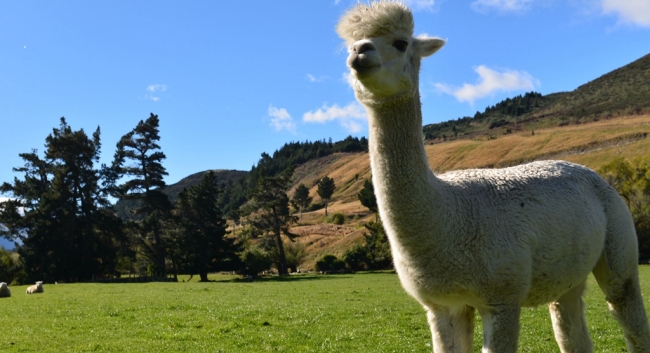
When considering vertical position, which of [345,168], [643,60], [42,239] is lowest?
[42,239]

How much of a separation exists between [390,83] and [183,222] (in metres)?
53.8

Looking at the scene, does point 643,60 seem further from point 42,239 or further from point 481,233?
point 481,233

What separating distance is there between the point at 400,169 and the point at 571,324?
10.3 feet

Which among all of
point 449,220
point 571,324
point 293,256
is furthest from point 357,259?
point 449,220

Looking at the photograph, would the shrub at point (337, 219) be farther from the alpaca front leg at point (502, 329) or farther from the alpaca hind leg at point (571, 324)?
the alpaca front leg at point (502, 329)

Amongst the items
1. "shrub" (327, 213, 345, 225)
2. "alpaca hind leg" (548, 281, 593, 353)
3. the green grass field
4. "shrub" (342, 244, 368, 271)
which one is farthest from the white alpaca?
"shrub" (327, 213, 345, 225)

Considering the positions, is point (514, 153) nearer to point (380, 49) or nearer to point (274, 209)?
point (274, 209)

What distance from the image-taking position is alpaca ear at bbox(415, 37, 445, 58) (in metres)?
4.36

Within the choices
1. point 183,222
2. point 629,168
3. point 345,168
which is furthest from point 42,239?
point 345,168

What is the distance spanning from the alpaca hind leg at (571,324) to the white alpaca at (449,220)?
970mm

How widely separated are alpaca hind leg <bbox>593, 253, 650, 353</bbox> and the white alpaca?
0.74 metres

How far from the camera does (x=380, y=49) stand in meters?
3.94

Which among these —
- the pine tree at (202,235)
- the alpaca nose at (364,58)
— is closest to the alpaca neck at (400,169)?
the alpaca nose at (364,58)

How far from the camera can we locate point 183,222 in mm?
55125
